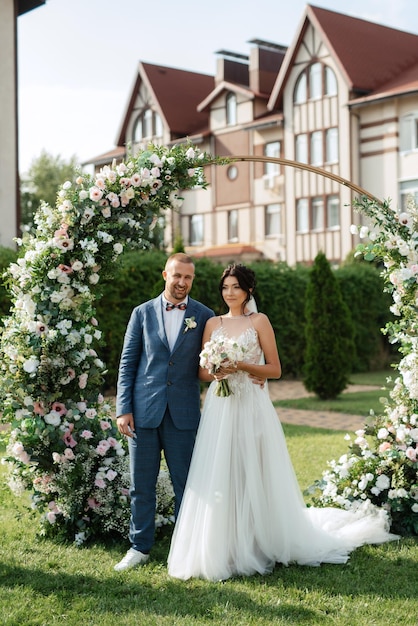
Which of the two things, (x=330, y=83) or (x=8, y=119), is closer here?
(x=8, y=119)

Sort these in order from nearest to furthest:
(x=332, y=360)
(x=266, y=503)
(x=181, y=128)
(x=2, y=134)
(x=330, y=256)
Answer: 1. (x=266, y=503)
2. (x=332, y=360)
3. (x=2, y=134)
4. (x=330, y=256)
5. (x=181, y=128)

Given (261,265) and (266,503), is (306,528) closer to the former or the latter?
(266,503)

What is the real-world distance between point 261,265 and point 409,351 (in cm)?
1244

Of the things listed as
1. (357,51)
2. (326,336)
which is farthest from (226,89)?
(326,336)

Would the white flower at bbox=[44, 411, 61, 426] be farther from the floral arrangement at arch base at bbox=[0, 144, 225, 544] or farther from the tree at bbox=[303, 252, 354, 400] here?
the tree at bbox=[303, 252, 354, 400]

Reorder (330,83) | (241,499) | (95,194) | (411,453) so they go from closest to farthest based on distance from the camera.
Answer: (241,499) → (95,194) → (411,453) → (330,83)

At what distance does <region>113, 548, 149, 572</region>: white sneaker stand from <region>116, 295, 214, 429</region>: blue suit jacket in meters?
0.91

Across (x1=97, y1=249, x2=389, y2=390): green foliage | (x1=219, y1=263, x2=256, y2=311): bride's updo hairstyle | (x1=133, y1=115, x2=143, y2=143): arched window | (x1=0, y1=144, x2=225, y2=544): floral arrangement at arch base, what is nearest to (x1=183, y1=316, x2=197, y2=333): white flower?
(x1=219, y1=263, x2=256, y2=311): bride's updo hairstyle

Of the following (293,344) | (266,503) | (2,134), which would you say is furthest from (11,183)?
(266,503)

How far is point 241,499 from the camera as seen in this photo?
17.3 ft

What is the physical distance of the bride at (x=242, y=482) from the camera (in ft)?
16.9

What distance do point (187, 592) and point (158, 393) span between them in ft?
4.32

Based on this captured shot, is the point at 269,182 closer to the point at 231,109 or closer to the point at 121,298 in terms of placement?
the point at 231,109

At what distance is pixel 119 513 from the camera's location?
5.88 meters
